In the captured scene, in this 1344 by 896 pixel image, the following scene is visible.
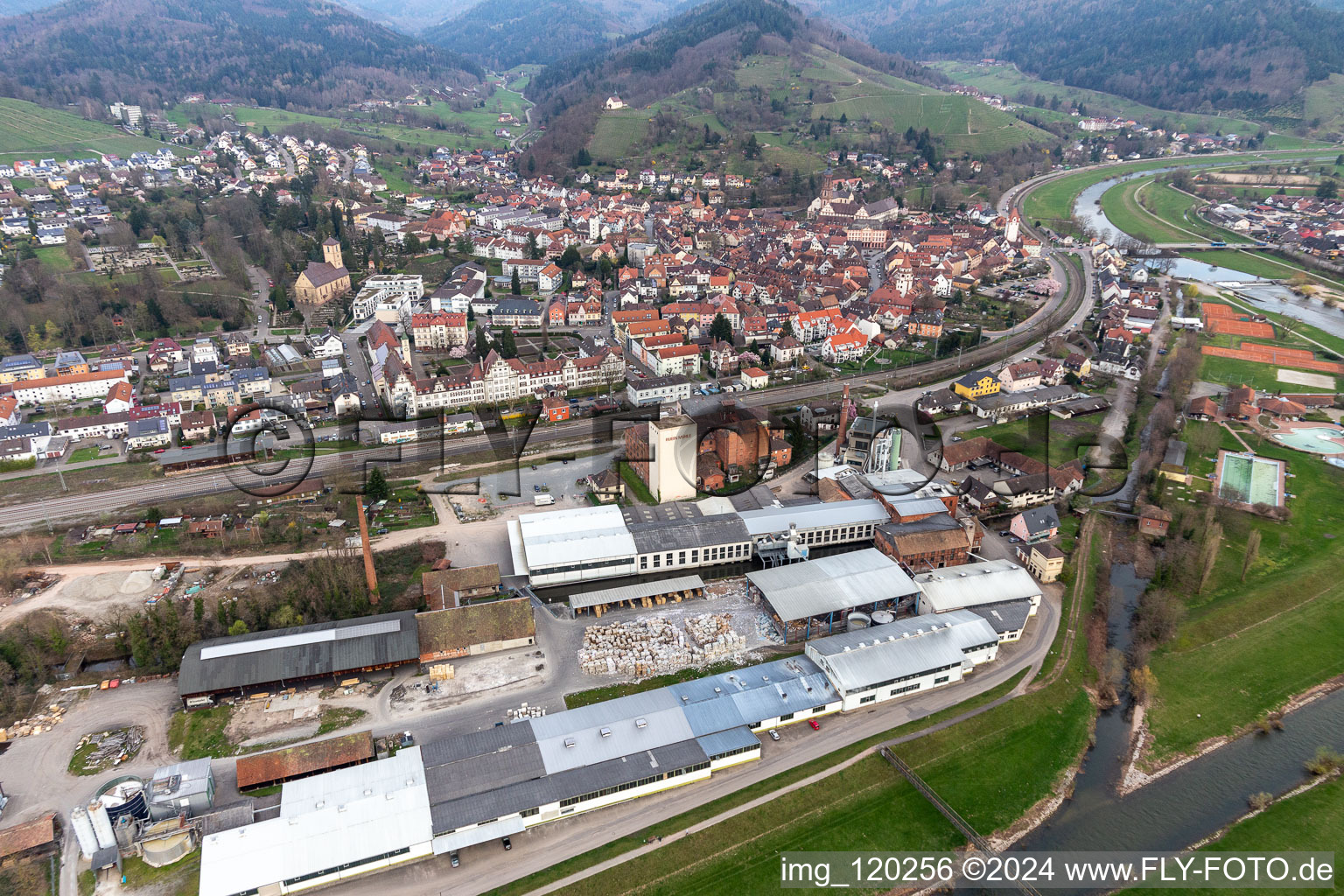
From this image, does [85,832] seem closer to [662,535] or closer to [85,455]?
[662,535]

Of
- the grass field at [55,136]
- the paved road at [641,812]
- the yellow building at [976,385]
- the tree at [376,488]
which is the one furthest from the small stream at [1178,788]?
the grass field at [55,136]

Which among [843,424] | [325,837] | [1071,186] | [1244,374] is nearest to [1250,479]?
[1244,374]

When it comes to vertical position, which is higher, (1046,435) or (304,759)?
(1046,435)

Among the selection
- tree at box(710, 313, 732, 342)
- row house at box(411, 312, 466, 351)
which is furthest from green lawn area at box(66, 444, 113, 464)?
tree at box(710, 313, 732, 342)

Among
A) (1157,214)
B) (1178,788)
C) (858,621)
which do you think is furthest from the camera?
(1157,214)

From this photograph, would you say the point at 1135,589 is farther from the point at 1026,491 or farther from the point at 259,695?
the point at 259,695

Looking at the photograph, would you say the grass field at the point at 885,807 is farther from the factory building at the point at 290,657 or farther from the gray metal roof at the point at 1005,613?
the factory building at the point at 290,657

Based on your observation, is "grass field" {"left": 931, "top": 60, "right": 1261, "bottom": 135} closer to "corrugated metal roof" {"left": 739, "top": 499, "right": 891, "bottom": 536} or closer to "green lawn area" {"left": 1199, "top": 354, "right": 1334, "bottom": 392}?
"green lawn area" {"left": 1199, "top": 354, "right": 1334, "bottom": 392}
